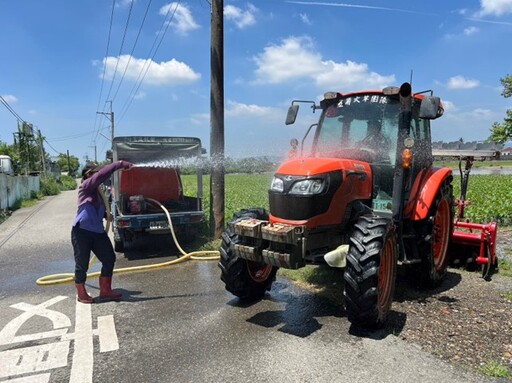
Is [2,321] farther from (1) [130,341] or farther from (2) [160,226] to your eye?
(2) [160,226]

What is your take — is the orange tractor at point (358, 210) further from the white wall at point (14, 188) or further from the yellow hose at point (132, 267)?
the white wall at point (14, 188)

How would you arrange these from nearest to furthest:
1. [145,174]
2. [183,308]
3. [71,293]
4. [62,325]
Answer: [62,325], [183,308], [71,293], [145,174]

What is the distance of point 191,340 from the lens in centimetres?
430

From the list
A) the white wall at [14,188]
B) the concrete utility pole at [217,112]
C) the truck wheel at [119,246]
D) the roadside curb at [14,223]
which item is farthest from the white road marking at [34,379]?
the white wall at [14,188]

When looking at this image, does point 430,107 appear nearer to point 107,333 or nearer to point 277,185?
point 277,185

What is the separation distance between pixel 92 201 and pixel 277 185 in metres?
2.72

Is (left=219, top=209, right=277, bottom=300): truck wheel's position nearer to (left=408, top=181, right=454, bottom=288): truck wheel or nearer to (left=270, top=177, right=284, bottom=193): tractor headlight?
(left=270, top=177, right=284, bottom=193): tractor headlight

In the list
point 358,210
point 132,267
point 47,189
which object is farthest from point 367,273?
point 47,189

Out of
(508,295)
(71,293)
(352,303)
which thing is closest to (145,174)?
(71,293)

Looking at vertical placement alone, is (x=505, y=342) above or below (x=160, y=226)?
below

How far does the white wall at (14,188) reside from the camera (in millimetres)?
17256

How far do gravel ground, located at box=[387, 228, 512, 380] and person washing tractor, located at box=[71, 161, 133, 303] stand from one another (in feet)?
12.5

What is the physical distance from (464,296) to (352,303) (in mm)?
2150

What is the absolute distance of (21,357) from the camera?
4.01 meters
